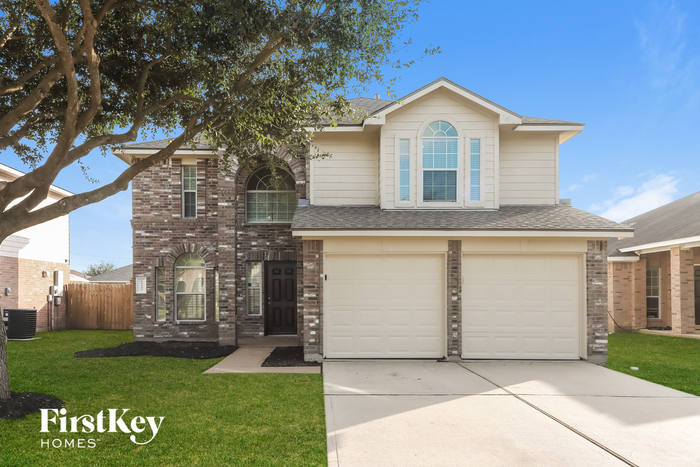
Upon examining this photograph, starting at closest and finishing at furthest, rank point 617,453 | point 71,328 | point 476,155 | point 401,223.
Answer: point 617,453 < point 401,223 < point 476,155 < point 71,328

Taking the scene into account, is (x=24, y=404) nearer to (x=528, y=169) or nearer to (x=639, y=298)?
(x=528, y=169)

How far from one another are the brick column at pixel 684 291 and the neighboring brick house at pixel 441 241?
7.51m

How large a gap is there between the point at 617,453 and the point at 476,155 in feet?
24.1

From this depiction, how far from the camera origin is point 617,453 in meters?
4.86

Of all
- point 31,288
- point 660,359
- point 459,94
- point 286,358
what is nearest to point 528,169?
point 459,94

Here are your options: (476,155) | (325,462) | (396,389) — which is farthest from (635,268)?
(325,462)

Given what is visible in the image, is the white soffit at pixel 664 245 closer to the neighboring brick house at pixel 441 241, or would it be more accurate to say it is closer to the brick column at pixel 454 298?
the neighboring brick house at pixel 441 241

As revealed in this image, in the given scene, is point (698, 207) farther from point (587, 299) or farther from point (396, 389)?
point (396, 389)

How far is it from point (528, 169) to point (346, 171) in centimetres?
475

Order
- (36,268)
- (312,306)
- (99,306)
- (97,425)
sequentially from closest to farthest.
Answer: (97,425) < (312,306) < (36,268) < (99,306)

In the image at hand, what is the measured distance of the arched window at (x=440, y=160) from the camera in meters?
10.7

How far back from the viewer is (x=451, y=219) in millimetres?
9977

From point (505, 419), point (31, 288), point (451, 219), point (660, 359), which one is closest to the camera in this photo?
point (505, 419)

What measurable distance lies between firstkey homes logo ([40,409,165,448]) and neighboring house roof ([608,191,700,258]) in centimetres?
1568
